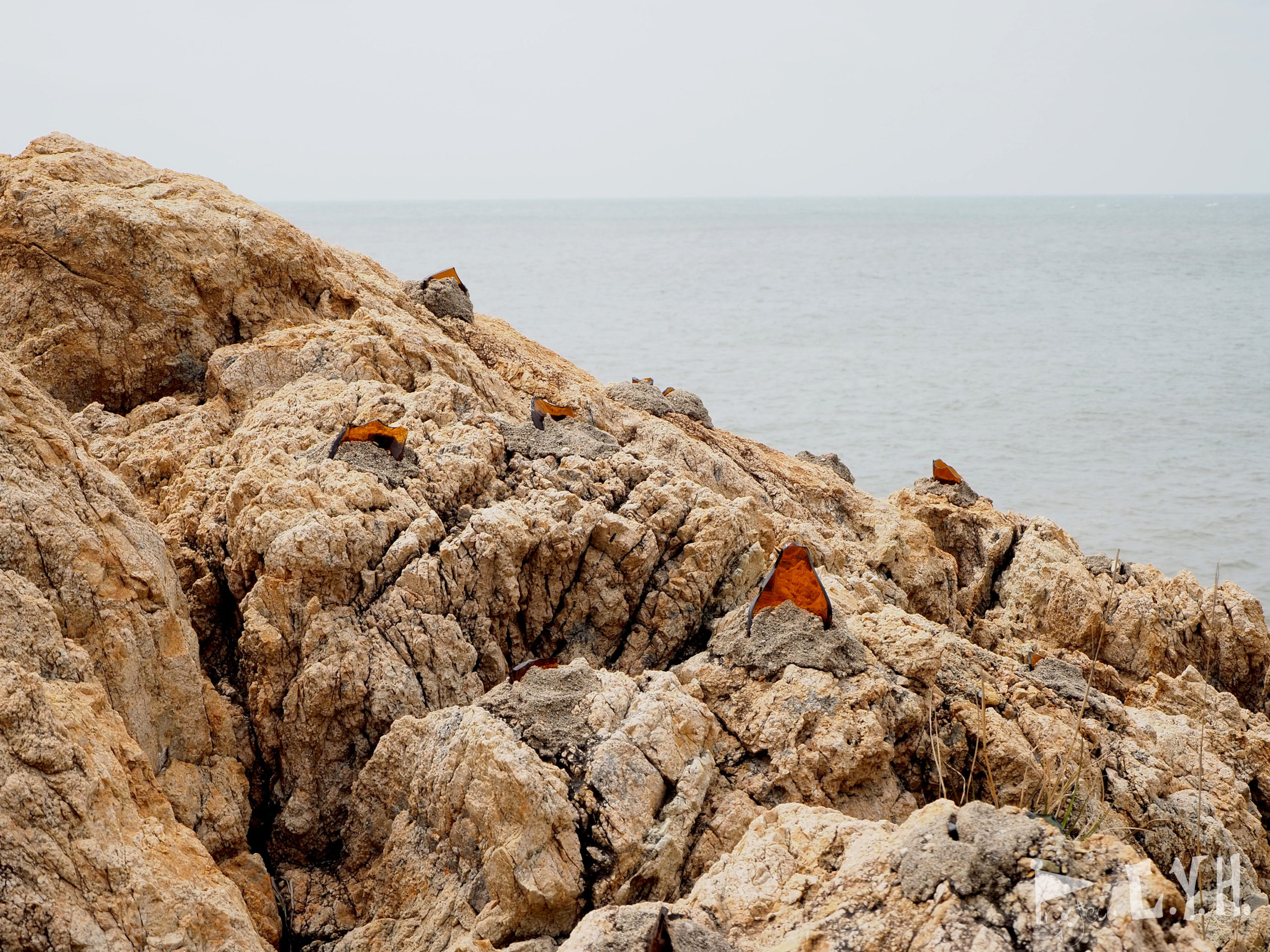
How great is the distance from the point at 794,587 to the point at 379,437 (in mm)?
2890

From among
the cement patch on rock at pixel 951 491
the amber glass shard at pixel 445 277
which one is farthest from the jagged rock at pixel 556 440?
the cement patch on rock at pixel 951 491

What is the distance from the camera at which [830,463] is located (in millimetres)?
12102

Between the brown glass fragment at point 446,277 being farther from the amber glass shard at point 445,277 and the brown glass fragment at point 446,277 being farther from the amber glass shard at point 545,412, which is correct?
the amber glass shard at point 545,412

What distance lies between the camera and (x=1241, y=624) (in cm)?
942

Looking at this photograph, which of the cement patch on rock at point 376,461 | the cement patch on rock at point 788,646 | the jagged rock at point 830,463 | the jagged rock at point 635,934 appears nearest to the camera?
the jagged rock at point 635,934

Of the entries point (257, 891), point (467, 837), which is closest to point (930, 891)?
point (467, 837)

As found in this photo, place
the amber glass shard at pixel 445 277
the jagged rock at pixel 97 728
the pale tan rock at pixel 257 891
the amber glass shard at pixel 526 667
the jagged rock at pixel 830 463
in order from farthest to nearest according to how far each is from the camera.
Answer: the jagged rock at pixel 830 463 < the amber glass shard at pixel 445 277 < the amber glass shard at pixel 526 667 < the pale tan rock at pixel 257 891 < the jagged rock at pixel 97 728

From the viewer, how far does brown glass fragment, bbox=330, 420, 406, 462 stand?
671 centimetres

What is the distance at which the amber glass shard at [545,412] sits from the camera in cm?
766

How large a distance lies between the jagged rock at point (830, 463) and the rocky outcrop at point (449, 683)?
3.06 metres

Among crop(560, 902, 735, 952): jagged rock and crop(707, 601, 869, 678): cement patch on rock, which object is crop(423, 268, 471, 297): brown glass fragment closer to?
crop(707, 601, 869, 678): cement patch on rock

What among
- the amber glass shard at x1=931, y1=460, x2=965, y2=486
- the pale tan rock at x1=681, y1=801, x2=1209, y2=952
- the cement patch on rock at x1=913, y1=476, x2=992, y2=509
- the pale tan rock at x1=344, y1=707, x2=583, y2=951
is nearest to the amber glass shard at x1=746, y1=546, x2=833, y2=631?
the pale tan rock at x1=344, y1=707, x2=583, y2=951

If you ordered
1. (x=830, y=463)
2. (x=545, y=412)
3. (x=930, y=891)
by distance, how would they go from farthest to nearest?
(x=830, y=463) → (x=545, y=412) → (x=930, y=891)

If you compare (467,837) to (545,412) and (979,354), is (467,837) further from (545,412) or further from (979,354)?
(979,354)
